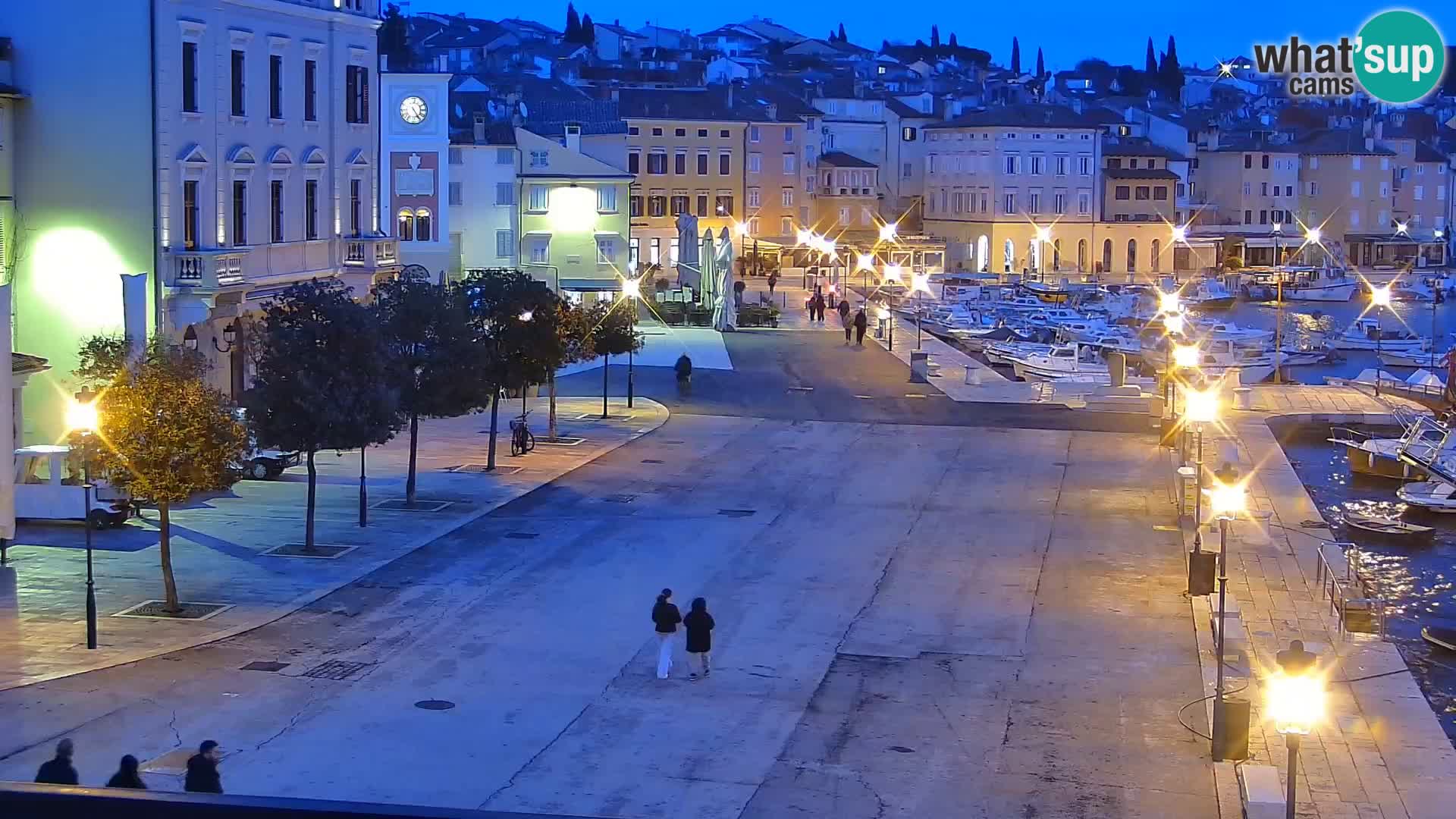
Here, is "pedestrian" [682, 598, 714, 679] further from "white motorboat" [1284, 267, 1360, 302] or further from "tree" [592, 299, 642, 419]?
"white motorboat" [1284, 267, 1360, 302]

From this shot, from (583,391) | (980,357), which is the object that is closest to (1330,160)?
(980,357)

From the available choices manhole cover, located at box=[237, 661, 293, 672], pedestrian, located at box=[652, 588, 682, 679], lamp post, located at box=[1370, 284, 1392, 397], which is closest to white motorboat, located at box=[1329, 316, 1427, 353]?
lamp post, located at box=[1370, 284, 1392, 397]

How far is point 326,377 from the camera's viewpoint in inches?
1024

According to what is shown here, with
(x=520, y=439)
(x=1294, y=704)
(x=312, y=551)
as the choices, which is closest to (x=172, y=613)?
(x=312, y=551)

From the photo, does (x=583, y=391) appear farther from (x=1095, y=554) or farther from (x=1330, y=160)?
(x=1330, y=160)

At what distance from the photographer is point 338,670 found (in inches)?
795

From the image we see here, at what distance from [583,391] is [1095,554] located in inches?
921

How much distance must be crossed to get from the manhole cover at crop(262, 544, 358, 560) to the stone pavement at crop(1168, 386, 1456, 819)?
1201 centimetres

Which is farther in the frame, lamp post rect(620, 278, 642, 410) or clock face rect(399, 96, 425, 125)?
clock face rect(399, 96, 425, 125)

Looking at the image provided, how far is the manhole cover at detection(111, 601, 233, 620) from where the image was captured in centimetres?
2230

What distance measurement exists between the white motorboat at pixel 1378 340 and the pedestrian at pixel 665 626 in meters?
67.4
